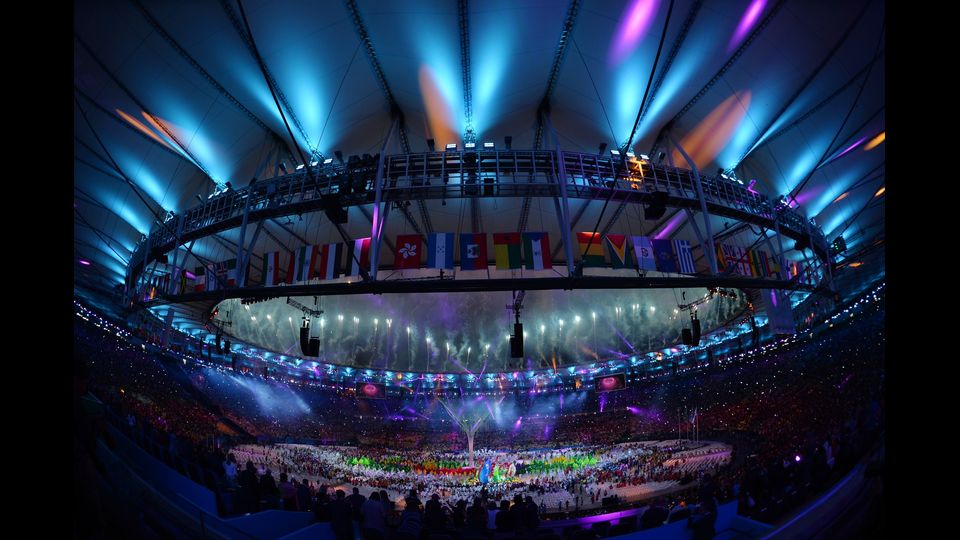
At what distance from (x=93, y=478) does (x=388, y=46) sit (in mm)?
11661

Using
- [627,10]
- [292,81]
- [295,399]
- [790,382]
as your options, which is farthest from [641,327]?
[295,399]

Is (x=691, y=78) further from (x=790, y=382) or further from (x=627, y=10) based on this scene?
(x=790, y=382)

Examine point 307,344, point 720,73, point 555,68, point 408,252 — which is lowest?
point 307,344

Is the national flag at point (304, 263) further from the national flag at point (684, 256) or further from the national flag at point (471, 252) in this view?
the national flag at point (684, 256)

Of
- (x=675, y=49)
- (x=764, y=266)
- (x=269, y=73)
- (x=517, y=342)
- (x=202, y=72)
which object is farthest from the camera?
(x=764, y=266)

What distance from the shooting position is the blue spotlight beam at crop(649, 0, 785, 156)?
1076cm

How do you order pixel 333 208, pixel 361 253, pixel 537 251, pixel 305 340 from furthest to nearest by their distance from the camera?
pixel 305 340 < pixel 361 253 < pixel 537 251 < pixel 333 208

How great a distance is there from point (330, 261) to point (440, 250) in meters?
3.83

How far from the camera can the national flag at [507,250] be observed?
38.8ft

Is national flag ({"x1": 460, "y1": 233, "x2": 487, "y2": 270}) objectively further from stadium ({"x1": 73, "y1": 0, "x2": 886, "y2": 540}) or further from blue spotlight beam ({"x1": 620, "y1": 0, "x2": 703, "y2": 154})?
blue spotlight beam ({"x1": 620, "y1": 0, "x2": 703, "y2": 154})

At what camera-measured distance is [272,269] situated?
13.6 m

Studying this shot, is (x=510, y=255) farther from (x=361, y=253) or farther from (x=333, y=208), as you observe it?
(x=333, y=208)

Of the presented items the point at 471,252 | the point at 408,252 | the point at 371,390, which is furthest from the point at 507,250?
the point at 371,390

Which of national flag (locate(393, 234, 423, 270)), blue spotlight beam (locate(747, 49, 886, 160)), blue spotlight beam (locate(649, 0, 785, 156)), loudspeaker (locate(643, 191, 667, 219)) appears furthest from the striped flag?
blue spotlight beam (locate(747, 49, 886, 160))
